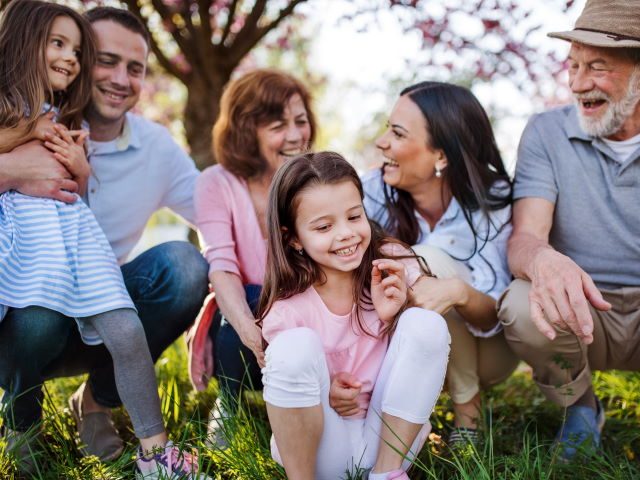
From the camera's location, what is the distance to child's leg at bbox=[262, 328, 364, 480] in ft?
6.42

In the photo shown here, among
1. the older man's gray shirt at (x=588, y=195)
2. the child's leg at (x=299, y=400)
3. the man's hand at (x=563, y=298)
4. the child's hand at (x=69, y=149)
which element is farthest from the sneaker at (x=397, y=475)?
the child's hand at (x=69, y=149)

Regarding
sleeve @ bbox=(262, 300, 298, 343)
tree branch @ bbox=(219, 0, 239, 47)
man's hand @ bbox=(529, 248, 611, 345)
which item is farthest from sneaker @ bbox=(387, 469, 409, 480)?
tree branch @ bbox=(219, 0, 239, 47)

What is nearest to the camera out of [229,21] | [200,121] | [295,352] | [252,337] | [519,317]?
[295,352]

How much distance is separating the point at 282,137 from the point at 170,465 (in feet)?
4.70

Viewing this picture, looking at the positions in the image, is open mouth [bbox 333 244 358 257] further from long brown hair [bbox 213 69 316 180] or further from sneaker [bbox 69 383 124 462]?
sneaker [bbox 69 383 124 462]

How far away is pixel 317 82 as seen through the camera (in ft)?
39.2

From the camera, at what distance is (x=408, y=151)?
2881 millimetres

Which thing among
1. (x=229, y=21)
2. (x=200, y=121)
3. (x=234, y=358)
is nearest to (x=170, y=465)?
(x=234, y=358)

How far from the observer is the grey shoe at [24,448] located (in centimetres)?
222

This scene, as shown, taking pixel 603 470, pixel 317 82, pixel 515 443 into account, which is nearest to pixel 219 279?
pixel 515 443

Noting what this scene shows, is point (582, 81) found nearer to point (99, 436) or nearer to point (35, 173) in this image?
point (35, 173)

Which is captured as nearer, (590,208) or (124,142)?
(590,208)

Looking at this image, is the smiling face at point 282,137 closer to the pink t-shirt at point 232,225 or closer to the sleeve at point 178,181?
the pink t-shirt at point 232,225

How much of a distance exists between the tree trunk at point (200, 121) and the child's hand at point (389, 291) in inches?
98.7
